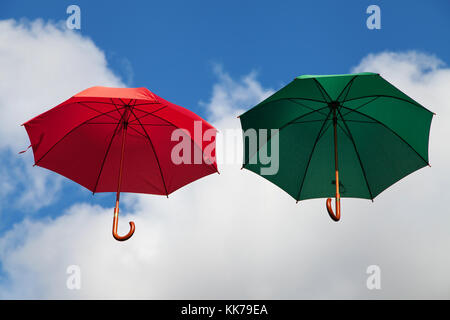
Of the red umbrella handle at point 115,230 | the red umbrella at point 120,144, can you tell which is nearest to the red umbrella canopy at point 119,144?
the red umbrella at point 120,144

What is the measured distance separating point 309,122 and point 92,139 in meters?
3.27

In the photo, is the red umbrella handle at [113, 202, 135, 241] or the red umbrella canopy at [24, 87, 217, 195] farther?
the red umbrella canopy at [24, 87, 217, 195]

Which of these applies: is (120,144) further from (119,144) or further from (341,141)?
(341,141)

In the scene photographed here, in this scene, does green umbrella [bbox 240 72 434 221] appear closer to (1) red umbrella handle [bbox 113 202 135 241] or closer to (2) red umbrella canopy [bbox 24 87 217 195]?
(2) red umbrella canopy [bbox 24 87 217 195]

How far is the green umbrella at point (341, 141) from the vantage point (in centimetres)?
779

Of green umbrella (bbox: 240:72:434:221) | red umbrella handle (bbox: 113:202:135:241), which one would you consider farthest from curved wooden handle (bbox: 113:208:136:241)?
green umbrella (bbox: 240:72:434:221)

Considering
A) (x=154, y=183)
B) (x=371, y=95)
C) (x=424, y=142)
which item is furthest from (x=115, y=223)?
(x=424, y=142)

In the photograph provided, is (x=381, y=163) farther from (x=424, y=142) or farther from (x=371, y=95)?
(x=371, y=95)

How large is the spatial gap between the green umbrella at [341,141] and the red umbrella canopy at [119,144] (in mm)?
986

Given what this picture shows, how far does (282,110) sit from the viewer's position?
7926mm

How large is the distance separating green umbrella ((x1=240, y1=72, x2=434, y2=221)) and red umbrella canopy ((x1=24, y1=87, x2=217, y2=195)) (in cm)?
99

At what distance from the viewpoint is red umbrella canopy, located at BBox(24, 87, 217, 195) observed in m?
7.81

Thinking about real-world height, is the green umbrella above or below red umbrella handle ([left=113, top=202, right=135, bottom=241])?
above

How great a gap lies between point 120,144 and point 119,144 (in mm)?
16
